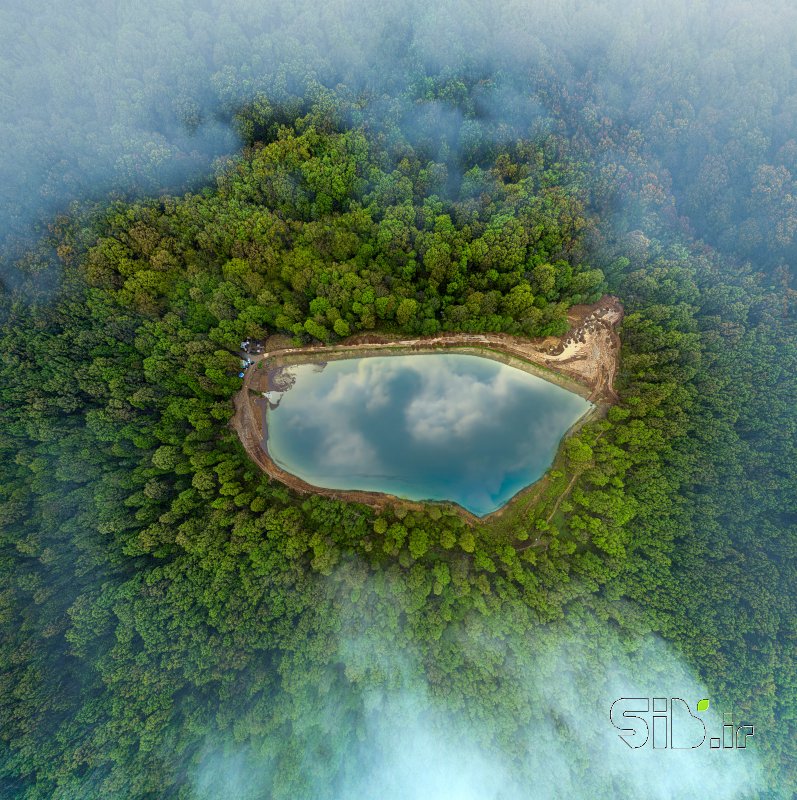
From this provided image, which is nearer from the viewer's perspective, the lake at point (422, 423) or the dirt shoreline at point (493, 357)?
the dirt shoreline at point (493, 357)

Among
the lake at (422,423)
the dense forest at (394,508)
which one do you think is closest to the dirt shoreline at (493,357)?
the lake at (422,423)

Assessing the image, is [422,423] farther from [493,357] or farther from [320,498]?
[320,498]

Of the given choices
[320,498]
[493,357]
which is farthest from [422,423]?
[320,498]

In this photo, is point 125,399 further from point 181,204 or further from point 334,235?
point 334,235

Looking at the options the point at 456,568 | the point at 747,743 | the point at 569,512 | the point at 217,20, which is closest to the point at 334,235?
the point at 217,20

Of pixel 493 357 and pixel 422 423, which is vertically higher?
pixel 493 357

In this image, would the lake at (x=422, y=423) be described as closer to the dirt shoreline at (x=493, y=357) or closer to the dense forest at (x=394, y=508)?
the dirt shoreline at (x=493, y=357)
